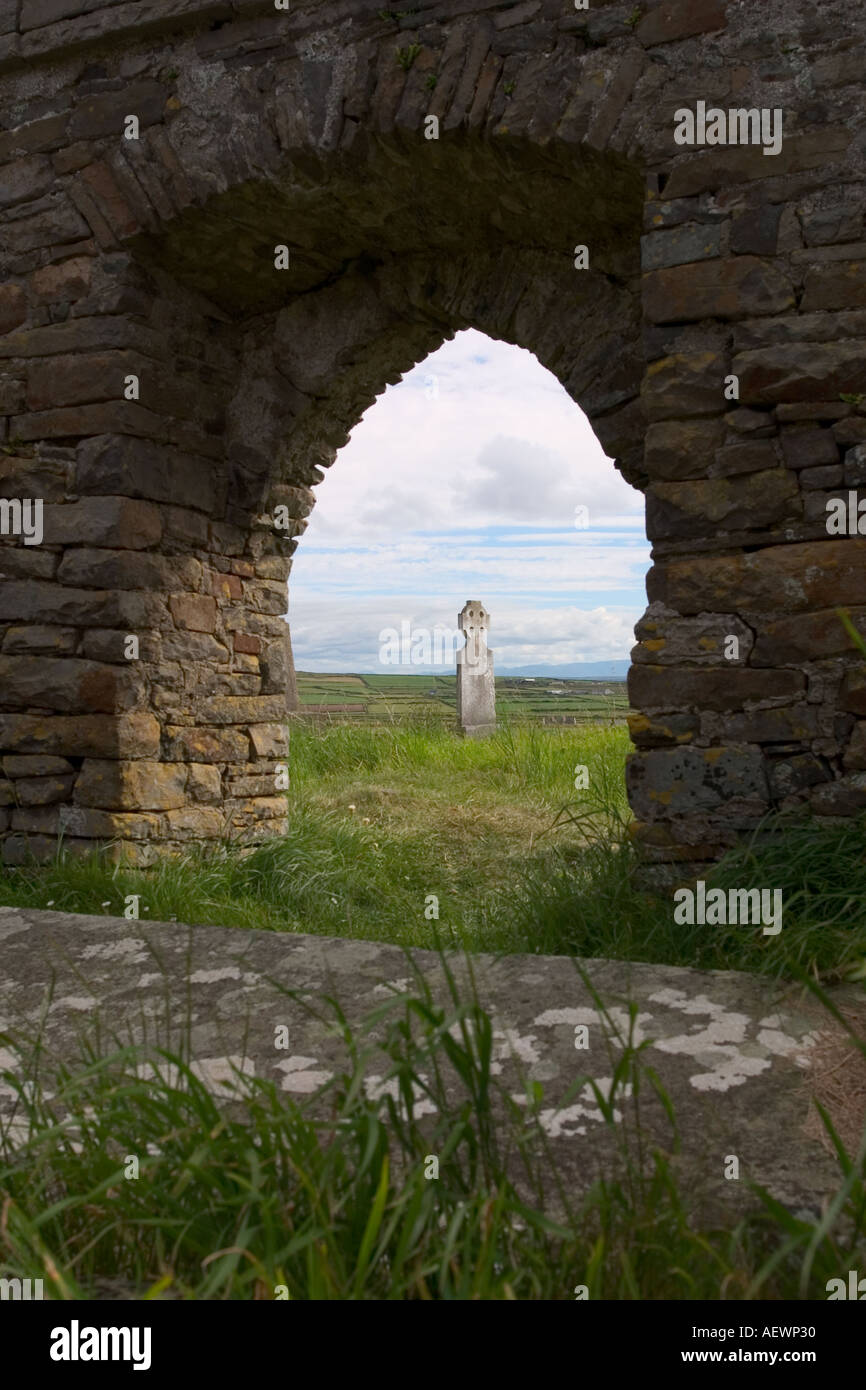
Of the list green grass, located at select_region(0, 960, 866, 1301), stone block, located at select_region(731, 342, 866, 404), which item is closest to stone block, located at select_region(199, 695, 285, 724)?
stone block, located at select_region(731, 342, 866, 404)

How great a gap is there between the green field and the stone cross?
0.47 ft

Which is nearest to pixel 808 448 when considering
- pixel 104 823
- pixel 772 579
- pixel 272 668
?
pixel 772 579

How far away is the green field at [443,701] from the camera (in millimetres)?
10106

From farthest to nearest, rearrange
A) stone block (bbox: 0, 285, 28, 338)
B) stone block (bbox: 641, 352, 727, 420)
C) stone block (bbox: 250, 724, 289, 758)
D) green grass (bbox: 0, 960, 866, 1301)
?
1. stone block (bbox: 250, 724, 289, 758)
2. stone block (bbox: 0, 285, 28, 338)
3. stone block (bbox: 641, 352, 727, 420)
4. green grass (bbox: 0, 960, 866, 1301)

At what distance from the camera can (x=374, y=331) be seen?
496cm

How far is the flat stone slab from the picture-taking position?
1521 millimetres

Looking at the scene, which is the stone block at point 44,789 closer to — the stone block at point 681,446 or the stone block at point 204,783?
the stone block at point 204,783

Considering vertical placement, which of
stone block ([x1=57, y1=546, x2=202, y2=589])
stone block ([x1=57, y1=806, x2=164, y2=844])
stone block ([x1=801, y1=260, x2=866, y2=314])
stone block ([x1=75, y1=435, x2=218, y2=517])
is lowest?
stone block ([x1=57, y1=806, x2=164, y2=844])

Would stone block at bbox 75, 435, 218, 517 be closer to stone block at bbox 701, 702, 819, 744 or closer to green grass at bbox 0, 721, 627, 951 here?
green grass at bbox 0, 721, 627, 951

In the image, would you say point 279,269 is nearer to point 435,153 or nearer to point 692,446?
point 435,153

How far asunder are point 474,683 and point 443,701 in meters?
0.66

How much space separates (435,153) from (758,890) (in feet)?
9.42

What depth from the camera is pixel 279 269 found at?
4.84 m

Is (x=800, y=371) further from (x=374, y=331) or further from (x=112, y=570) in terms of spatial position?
(x=112, y=570)
